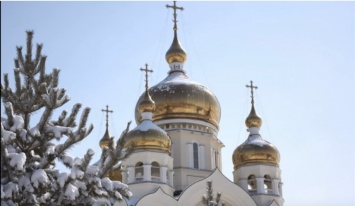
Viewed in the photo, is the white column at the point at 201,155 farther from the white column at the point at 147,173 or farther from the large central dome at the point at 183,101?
the white column at the point at 147,173

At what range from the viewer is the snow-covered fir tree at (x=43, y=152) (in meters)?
6.99

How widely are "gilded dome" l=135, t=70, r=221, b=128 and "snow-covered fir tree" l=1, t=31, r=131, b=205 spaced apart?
71.5 feet

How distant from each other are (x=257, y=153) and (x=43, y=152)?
2079 centimetres

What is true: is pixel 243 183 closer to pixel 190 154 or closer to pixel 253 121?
pixel 190 154

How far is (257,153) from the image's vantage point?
2748 centimetres

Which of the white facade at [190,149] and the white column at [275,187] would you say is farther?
the white facade at [190,149]

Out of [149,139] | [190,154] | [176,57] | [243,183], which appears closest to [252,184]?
[243,183]

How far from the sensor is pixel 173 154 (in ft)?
95.3

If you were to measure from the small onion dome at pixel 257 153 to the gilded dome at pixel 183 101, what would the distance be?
10.5ft

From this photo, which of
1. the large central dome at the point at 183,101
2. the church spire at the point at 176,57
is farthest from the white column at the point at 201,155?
the church spire at the point at 176,57

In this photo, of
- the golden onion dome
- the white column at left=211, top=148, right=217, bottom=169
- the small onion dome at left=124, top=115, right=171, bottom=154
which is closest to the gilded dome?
the white column at left=211, top=148, right=217, bottom=169

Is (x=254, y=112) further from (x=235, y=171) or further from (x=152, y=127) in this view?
(x=152, y=127)

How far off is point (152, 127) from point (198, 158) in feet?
14.5

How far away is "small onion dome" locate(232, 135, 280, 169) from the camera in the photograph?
2745cm
